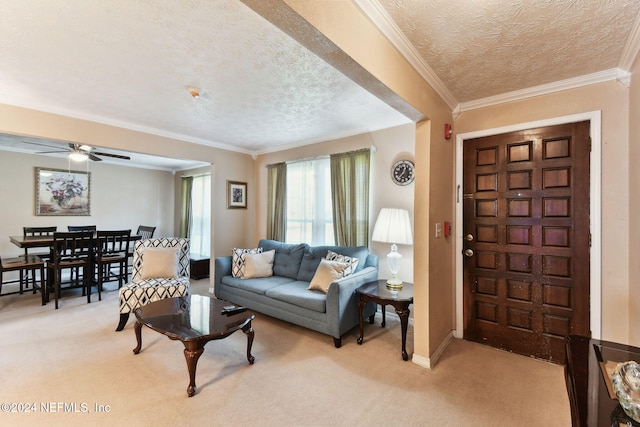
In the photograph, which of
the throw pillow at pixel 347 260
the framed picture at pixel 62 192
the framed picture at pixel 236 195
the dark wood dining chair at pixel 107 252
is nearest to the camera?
the throw pillow at pixel 347 260

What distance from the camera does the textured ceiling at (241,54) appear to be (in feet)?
5.03

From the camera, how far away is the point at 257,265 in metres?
3.78

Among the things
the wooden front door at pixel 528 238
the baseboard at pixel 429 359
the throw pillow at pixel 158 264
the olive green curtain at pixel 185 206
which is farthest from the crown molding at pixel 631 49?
the olive green curtain at pixel 185 206

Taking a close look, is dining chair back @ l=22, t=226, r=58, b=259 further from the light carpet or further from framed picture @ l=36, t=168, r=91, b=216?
the light carpet

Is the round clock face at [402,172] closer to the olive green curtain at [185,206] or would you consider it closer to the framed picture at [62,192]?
the olive green curtain at [185,206]

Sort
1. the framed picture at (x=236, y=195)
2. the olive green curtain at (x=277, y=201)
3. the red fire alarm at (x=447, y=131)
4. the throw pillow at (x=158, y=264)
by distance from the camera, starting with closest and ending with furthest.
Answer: the red fire alarm at (x=447, y=131)
the throw pillow at (x=158, y=264)
the olive green curtain at (x=277, y=201)
the framed picture at (x=236, y=195)

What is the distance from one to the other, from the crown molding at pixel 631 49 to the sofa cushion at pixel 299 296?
9.56 feet

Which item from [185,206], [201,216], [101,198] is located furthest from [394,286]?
[101,198]

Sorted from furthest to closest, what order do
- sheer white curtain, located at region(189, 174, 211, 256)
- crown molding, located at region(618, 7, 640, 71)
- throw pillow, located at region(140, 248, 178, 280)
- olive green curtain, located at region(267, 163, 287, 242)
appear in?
sheer white curtain, located at region(189, 174, 211, 256) → olive green curtain, located at region(267, 163, 287, 242) → throw pillow, located at region(140, 248, 178, 280) → crown molding, located at region(618, 7, 640, 71)

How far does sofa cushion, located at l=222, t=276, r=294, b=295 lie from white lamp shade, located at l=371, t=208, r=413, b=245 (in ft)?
4.60

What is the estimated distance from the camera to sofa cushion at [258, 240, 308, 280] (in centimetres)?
378

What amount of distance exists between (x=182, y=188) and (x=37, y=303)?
11.4ft

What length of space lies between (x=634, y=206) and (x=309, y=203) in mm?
3342

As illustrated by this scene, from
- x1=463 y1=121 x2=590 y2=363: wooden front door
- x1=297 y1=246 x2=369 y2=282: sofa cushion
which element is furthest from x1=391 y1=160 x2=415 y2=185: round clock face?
x1=297 y1=246 x2=369 y2=282: sofa cushion
